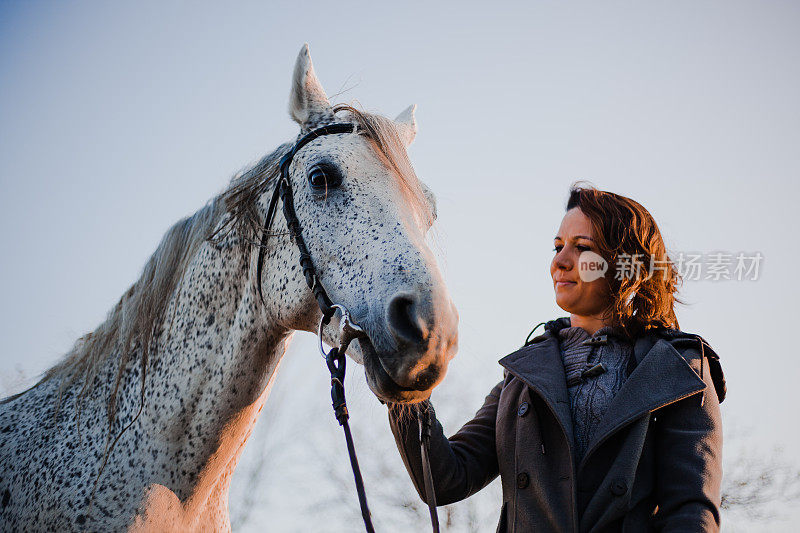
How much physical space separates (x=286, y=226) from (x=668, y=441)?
1593 mm

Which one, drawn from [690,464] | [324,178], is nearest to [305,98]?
[324,178]

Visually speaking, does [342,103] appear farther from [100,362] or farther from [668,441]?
[668,441]

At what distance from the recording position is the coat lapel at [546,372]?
2.02m

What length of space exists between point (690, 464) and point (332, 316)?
1.26 m

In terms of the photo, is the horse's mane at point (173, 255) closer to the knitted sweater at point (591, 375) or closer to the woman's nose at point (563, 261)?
the woman's nose at point (563, 261)

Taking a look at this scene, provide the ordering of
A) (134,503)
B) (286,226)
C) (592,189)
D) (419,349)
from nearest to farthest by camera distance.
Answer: (419,349) < (134,503) < (286,226) < (592,189)

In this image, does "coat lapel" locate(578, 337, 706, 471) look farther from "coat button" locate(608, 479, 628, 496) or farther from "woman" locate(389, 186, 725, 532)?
"coat button" locate(608, 479, 628, 496)

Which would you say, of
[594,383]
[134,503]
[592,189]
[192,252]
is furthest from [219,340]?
[592,189]

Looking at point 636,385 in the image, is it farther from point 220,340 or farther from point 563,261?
point 220,340

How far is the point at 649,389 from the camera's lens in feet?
6.27

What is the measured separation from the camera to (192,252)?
8.39 ft

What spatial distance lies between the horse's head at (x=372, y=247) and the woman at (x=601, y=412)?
39 cm

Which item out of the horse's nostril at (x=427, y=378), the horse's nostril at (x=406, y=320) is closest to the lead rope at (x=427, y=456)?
the horse's nostril at (x=427, y=378)

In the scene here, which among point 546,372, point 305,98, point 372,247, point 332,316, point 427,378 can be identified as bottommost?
point 546,372
